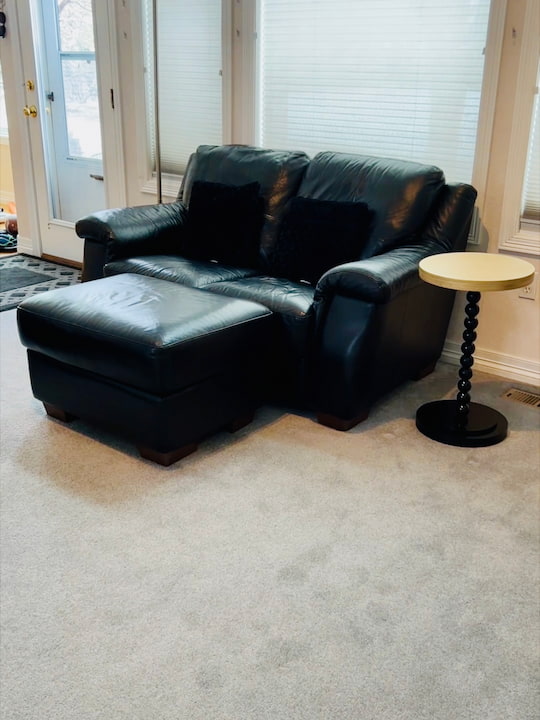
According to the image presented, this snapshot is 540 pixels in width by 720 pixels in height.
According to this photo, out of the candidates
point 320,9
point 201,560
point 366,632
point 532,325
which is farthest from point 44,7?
point 366,632

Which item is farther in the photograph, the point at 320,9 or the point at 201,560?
the point at 320,9

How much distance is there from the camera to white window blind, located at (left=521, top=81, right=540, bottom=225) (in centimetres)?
297

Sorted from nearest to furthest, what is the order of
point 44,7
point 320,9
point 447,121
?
point 447,121 < point 320,9 < point 44,7

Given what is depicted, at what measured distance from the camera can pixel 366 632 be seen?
5.71ft

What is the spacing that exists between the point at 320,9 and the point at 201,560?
2.69 metres

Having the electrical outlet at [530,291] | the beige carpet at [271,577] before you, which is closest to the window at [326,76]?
the electrical outlet at [530,291]

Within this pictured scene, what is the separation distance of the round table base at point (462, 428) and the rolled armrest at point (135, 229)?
151cm

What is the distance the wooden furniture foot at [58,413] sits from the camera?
9.05 ft

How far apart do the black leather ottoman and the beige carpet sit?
13 cm

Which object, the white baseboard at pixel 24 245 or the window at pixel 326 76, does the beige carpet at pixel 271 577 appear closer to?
the window at pixel 326 76

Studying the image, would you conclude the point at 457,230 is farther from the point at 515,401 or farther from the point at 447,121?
the point at 515,401

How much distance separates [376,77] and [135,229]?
1.34m

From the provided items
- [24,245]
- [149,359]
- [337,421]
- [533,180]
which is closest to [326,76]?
[533,180]

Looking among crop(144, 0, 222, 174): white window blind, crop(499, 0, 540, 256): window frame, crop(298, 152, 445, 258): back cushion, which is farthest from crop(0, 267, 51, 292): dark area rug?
crop(499, 0, 540, 256): window frame
